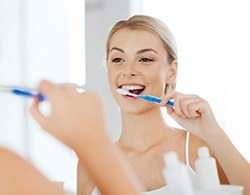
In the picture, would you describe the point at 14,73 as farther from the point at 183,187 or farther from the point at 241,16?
the point at 183,187

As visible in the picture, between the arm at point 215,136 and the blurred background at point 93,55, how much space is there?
45cm

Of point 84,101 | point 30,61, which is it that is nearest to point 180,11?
point 30,61

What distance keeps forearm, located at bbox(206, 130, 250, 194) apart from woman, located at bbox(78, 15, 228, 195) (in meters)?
0.10

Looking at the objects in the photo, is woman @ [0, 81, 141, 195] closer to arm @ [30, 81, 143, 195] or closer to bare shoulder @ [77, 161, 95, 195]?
arm @ [30, 81, 143, 195]

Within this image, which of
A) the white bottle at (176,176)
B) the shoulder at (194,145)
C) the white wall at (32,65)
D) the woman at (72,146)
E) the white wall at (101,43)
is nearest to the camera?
the woman at (72,146)

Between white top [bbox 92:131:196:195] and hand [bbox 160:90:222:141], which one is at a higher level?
hand [bbox 160:90:222:141]

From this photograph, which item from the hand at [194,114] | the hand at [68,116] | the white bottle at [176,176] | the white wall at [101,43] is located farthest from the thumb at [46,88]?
the white wall at [101,43]

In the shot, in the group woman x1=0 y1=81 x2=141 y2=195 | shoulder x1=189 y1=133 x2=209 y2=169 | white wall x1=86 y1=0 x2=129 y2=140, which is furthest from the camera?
white wall x1=86 y1=0 x2=129 y2=140

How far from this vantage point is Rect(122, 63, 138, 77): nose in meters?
0.93

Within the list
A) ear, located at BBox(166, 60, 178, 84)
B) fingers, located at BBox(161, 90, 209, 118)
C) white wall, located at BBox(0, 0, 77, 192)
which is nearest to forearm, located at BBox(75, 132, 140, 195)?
fingers, located at BBox(161, 90, 209, 118)

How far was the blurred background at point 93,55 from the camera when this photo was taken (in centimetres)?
130

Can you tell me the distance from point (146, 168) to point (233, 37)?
0.58 metres

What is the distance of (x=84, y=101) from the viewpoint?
15.3 inches

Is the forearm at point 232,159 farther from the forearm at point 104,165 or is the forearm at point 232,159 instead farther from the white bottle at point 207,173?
the forearm at point 104,165
